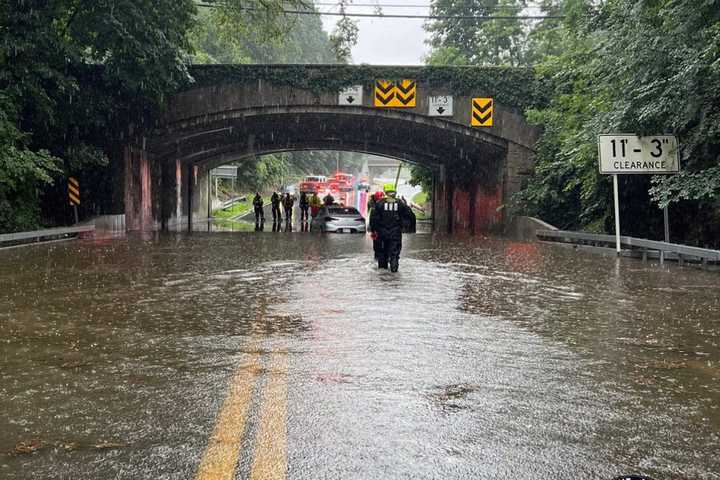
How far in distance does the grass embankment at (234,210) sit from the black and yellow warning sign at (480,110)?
31399mm

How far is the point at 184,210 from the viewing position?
46.3 meters

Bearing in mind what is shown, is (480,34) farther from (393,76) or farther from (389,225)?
(389,225)

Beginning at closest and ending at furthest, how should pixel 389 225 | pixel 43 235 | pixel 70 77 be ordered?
1. pixel 389 225
2. pixel 43 235
3. pixel 70 77

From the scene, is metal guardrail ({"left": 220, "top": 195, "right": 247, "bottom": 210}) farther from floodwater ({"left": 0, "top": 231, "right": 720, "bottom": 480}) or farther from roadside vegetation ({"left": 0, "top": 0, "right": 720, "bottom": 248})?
floodwater ({"left": 0, "top": 231, "right": 720, "bottom": 480})

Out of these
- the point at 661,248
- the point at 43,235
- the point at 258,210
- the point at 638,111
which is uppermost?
the point at 638,111

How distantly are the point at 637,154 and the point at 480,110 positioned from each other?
46.9 feet

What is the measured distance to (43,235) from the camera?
2402cm

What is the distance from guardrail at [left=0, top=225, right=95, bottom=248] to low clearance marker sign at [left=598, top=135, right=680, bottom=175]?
15.6 metres

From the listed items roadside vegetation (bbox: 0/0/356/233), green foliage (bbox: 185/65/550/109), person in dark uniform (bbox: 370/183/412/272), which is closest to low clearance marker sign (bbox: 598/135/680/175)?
person in dark uniform (bbox: 370/183/412/272)

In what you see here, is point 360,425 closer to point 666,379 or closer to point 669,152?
point 666,379

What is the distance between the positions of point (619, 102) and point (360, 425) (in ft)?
54.6

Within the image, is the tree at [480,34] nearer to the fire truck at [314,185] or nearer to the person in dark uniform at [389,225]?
the fire truck at [314,185]

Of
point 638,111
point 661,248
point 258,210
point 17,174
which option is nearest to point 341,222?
point 258,210

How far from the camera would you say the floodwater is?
14.1 ft
